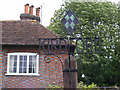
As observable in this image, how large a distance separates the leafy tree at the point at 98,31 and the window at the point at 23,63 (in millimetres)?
8456

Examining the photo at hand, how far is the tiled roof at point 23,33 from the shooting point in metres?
14.4

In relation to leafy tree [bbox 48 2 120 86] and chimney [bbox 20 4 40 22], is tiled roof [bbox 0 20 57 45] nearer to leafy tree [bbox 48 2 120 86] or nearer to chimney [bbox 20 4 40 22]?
chimney [bbox 20 4 40 22]

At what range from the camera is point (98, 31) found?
22.7 metres

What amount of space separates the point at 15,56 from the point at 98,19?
1193 cm

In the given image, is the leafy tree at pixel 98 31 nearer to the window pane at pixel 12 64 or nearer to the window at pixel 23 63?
the window at pixel 23 63

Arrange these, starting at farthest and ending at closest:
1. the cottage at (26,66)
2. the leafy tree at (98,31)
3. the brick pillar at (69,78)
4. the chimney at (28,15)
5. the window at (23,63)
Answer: the leafy tree at (98,31), the chimney at (28,15), the window at (23,63), the cottage at (26,66), the brick pillar at (69,78)

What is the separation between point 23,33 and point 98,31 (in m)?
9.47

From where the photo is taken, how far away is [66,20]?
230 inches

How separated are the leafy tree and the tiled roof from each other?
6633 millimetres

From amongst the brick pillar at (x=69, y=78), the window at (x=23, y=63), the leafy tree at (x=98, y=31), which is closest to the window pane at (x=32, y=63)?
the window at (x=23, y=63)

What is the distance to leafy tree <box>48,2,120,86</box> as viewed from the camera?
22.7 meters

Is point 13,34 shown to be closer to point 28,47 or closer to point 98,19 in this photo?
point 28,47

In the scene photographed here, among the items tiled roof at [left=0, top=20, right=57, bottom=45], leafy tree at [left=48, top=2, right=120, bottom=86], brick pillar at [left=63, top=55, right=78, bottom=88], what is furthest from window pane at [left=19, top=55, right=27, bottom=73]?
brick pillar at [left=63, top=55, right=78, bottom=88]

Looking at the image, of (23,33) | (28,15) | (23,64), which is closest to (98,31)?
(28,15)
